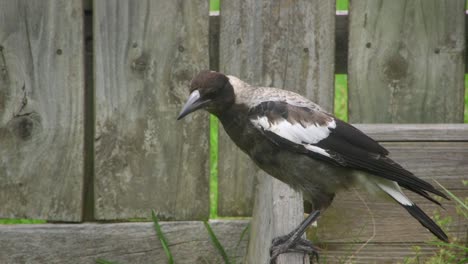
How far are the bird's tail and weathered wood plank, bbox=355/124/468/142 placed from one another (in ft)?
0.66

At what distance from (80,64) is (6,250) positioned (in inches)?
39.4

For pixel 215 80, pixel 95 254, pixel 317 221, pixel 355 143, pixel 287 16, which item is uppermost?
pixel 287 16

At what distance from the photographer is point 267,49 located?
4234 millimetres

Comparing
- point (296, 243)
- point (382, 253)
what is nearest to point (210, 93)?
point (296, 243)

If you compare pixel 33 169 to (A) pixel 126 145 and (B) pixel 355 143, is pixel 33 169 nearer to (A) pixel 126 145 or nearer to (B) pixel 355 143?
(A) pixel 126 145

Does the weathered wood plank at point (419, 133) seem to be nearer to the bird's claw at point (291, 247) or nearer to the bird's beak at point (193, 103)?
the bird's claw at point (291, 247)

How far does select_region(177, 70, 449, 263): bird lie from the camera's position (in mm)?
3684

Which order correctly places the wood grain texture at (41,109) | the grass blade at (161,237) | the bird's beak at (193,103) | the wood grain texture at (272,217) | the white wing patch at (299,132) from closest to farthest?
the wood grain texture at (272,217)
the bird's beak at (193,103)
the white wing patch at (299,132)
the wood grain texture at (41,109)
the grass blade at (161,237)

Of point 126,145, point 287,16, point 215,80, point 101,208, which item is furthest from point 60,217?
point 287,16

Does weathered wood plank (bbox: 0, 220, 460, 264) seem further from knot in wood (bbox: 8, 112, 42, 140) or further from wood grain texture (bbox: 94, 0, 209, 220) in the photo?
knot in wood (bbox: 8, 112, 42, 140)

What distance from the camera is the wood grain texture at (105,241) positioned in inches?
174

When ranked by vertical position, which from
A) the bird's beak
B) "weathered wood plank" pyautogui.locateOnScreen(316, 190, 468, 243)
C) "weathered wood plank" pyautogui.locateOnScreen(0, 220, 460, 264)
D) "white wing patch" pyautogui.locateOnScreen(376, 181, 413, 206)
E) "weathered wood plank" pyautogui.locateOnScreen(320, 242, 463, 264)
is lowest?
"weathered wood plank" pyautogui.locateOnScreen(0, 220, 460, 264)

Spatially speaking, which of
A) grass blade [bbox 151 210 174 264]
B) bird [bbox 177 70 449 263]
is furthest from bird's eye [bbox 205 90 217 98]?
grass blade [bbox 151 210 174 264]

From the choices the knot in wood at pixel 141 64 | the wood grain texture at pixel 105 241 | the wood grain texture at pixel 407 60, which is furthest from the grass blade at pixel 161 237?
the wood grain texture at pixel 407 60
